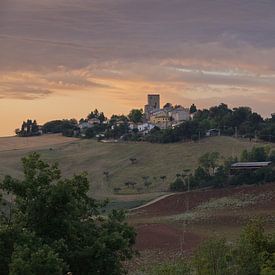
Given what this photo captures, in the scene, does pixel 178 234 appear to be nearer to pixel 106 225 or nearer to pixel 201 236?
pixel 201 236

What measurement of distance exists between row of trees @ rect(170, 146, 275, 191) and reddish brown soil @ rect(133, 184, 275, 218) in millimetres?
3858

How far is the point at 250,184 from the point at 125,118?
90.8 metres

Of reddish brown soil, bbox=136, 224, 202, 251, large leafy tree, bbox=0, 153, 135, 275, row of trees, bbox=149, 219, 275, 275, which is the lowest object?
reddish brown soil, bbox=136, 224, 202, 251

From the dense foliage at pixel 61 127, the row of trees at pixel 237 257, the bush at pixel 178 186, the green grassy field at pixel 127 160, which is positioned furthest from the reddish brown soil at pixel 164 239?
the dense foliage at pixel 61 127

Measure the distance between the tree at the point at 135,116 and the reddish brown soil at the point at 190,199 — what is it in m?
88.8

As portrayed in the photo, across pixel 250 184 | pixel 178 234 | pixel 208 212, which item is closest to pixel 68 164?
pixel 250 184

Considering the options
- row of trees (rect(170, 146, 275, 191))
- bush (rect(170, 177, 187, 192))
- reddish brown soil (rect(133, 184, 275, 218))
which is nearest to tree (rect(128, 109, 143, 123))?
row of trees (rect(170, 146, 275, 191))

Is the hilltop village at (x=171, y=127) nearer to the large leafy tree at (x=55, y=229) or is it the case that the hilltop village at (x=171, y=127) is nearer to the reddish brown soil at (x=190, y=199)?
the reddish brown soil at (x=190, y=199)

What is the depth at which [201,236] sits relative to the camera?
1874 inches

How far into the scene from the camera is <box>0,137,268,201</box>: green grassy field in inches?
3435

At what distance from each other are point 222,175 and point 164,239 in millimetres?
32512

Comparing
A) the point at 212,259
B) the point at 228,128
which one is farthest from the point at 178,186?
the point at 212,259

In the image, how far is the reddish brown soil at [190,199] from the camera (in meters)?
64.8

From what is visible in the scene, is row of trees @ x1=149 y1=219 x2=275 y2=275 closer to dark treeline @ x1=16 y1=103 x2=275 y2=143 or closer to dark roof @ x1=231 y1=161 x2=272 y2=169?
dark roof @ x1=231 y1=161 x2=272 y2=169
